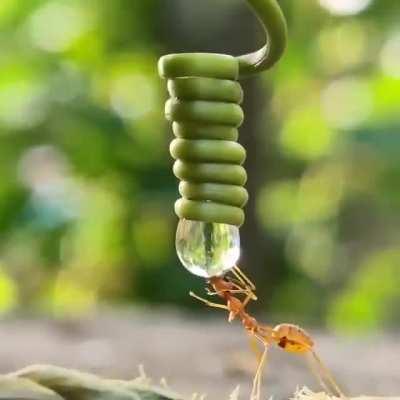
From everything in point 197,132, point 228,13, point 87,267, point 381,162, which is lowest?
point 197,132

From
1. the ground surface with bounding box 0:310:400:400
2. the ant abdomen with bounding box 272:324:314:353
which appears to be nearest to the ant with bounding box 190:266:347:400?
the ant abdomen with bounding box 272:324:314:353

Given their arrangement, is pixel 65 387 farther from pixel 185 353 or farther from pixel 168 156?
pixel 168 156

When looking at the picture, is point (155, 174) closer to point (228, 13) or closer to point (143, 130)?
point (143, 130)

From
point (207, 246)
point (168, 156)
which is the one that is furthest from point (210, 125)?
point (168, 156)

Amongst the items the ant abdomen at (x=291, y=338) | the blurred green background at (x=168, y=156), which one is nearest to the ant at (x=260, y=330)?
the ant abdomen at (x=291, y=338)

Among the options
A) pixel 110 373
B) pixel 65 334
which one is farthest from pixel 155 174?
pixel 110 373

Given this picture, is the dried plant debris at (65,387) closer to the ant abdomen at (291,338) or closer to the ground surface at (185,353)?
the ant abdomen at (291,338)
